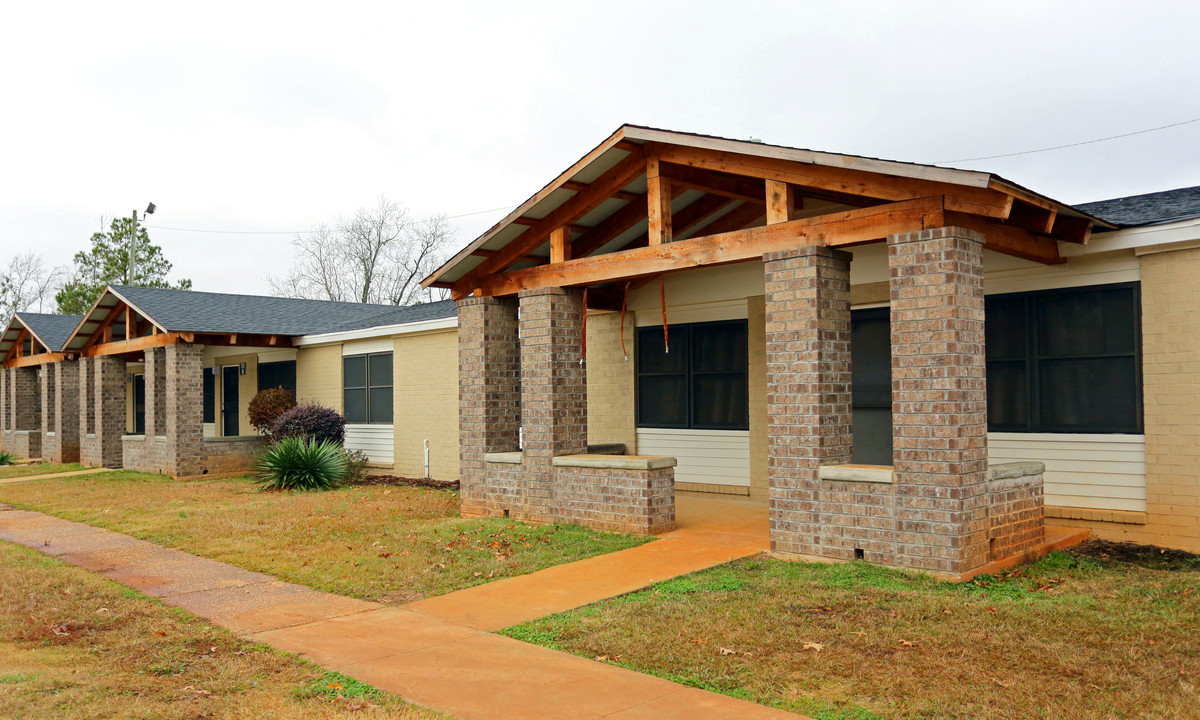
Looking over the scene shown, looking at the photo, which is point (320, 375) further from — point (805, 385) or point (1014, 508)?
point (1014, 508)

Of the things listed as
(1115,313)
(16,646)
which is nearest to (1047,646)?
(1115,313)

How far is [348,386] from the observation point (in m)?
19.7

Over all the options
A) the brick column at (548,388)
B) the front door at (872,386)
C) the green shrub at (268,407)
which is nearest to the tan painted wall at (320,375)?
the green shrub at (268,407)

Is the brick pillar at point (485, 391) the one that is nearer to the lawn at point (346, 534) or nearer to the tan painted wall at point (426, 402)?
the lawn at point (346, 534)

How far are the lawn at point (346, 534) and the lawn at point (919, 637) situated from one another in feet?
6.46

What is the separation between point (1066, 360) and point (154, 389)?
61.3 feet

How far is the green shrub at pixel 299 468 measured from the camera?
53.3ft

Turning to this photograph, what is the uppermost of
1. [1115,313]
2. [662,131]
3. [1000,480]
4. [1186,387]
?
[662,131]

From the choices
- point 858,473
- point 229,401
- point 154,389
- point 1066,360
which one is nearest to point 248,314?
point 154,389

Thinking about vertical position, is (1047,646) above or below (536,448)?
below

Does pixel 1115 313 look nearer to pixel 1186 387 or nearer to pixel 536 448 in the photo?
pixel 1186 387

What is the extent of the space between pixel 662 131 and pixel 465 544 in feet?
16.0

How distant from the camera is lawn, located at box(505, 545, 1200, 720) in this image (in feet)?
16.0

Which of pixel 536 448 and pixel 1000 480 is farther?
pixel 536 448
